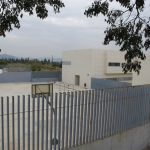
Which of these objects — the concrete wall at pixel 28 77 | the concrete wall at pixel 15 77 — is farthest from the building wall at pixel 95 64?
the concrete wall at pixel 15 77

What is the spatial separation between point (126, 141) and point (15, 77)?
3189cm

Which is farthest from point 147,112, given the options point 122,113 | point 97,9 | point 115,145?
point 97,9

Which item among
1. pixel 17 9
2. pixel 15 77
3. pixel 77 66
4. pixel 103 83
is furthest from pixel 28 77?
pixel 17 9

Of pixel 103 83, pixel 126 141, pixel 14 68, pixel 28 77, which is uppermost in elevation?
pixel 14 68

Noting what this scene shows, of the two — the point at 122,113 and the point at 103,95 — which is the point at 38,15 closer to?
the point at 103,95

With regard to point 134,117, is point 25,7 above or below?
above

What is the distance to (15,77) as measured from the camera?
35.7 m

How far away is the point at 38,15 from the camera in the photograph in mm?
8656

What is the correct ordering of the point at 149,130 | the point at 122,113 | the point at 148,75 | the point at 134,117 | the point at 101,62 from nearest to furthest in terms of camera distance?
the point at 122,113 < the point at 134,117 < the point at 149,130 < the point at 148,75 < the point at 101,62

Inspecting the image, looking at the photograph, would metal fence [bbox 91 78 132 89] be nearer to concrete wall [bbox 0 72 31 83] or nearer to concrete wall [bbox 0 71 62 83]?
concrete wall [bbox 0 71 62 83]

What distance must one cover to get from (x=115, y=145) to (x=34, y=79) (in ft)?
104

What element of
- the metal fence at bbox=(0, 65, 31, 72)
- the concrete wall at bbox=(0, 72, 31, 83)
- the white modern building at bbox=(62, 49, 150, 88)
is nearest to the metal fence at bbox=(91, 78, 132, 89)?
the white modern building at bbox=(62, 49, 150, 88)

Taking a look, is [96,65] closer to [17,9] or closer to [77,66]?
[77,66]

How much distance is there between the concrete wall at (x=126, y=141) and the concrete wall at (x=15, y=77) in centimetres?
3143
